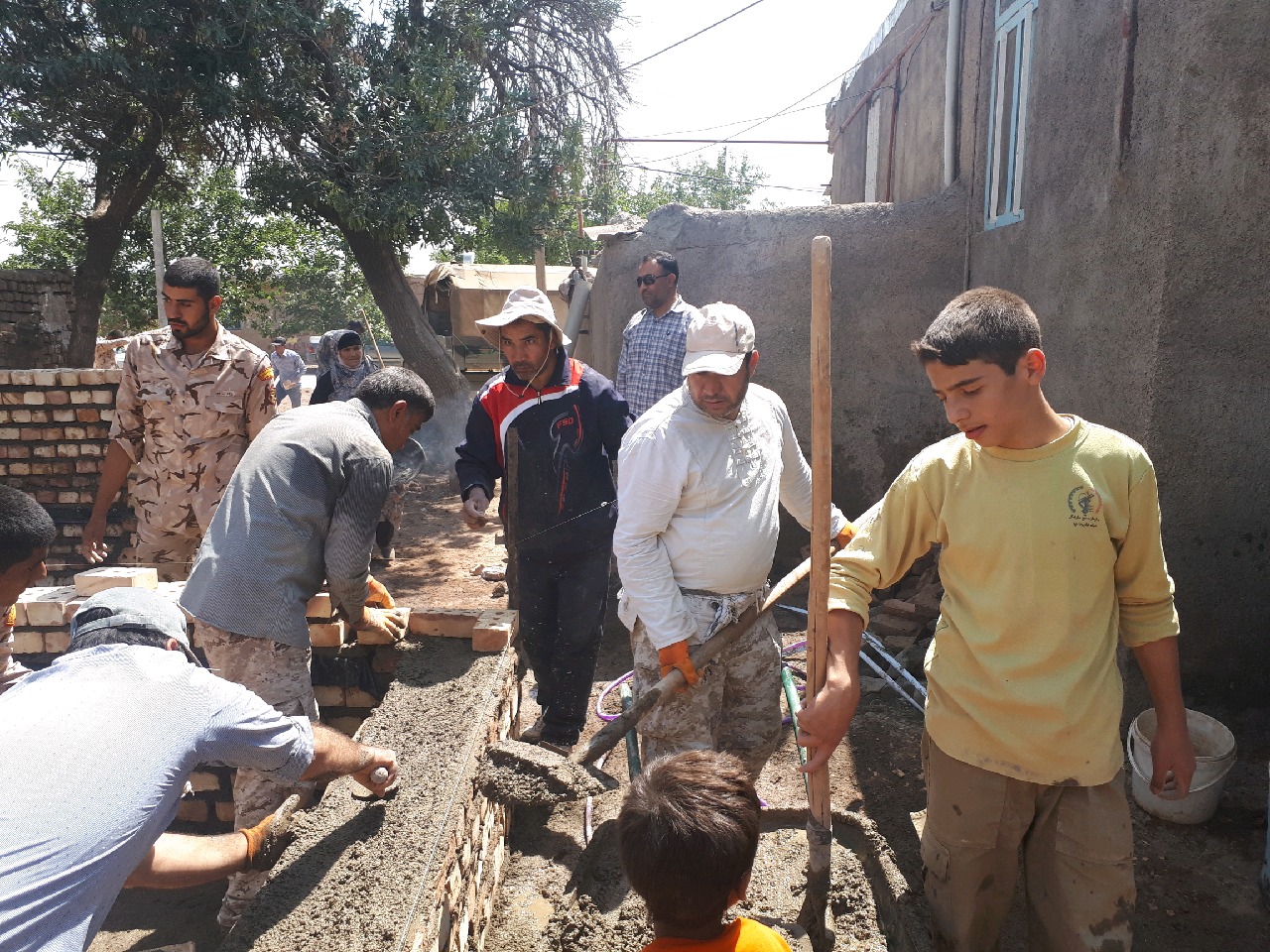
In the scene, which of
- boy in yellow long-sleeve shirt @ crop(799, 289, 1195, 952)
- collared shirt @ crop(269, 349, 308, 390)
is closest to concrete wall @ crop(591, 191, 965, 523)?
boy in yellow long-sleeve shirt @ crop(799, 289, 1195, 952)

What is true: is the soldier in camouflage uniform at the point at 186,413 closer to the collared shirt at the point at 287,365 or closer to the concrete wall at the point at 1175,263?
the concrete wall at the point at 1175,263

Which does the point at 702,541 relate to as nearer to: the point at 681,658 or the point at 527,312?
the point at 681,658

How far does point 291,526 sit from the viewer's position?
286cm

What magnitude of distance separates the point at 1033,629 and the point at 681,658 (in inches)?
40.4

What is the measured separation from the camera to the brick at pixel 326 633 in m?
3.46

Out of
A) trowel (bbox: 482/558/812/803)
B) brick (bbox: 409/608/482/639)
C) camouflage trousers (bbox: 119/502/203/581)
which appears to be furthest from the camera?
camouflage trousers (bbox: 119/502/203/581)

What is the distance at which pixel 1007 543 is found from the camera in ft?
6.41

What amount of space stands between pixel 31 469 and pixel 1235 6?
6774 millimetres

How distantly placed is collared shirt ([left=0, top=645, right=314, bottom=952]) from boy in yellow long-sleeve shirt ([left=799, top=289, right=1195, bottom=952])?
136 centimetres

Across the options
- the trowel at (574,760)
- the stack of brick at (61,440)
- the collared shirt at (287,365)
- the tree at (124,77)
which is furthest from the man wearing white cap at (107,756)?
the collared shirt at (287,365)

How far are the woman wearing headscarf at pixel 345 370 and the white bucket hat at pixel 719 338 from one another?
472cm

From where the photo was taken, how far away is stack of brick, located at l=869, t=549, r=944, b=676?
15.3 ft

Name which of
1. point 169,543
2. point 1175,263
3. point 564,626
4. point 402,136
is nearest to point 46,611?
point 169,543

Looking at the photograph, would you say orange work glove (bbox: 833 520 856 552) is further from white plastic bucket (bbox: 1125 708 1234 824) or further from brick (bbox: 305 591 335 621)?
brick (bbox: 305 591 335 621)
